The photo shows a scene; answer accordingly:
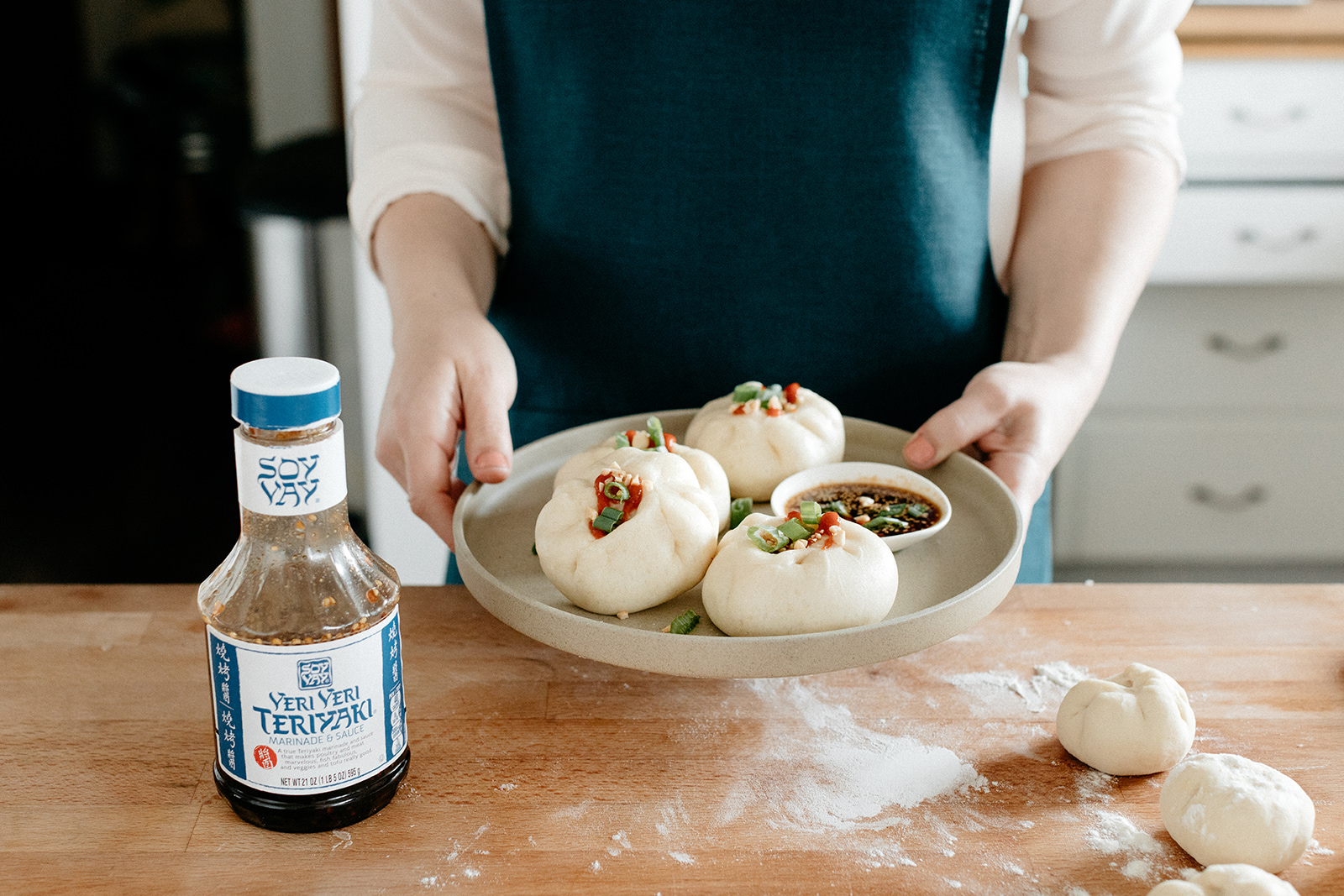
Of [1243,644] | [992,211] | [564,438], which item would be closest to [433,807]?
[564,438]

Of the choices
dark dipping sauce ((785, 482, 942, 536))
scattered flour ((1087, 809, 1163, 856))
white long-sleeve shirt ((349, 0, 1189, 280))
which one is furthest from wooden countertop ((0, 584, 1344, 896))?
white long-sleeve shirt ((349, 0, 1189, 280))

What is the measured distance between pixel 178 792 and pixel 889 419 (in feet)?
2.85

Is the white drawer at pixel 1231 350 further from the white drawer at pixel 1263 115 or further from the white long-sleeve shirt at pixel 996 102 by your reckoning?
the white long-sleeve shirt at pixel 996 102

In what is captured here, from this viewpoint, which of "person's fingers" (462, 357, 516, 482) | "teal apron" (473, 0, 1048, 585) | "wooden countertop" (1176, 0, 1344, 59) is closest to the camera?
"person's fingers" (462, 357, 516, 482)

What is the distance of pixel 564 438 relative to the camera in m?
1.12

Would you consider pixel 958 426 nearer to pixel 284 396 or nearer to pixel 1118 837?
pixel 1118 837

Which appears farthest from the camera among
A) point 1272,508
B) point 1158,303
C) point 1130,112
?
point 1272,508

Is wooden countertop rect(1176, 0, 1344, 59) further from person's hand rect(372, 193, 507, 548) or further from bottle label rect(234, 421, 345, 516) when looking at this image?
bottle label rect(234, 421, 345, 516)

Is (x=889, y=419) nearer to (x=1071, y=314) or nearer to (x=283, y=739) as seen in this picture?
(x=1071, y=314)

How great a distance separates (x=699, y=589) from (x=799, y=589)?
124mm

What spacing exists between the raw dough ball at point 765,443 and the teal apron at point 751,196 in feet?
0.60

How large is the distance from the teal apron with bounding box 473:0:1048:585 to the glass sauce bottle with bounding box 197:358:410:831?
0.64 meters

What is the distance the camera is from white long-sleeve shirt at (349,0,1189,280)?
3.98 feet

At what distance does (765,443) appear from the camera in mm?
1062
